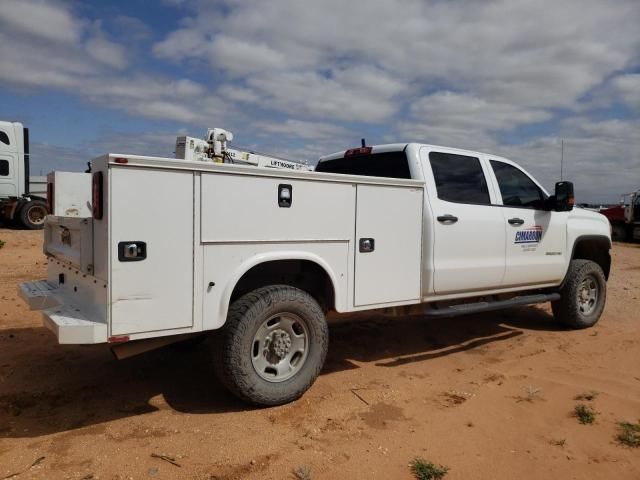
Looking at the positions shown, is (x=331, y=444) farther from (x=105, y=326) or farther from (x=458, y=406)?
(x=105, y=326)

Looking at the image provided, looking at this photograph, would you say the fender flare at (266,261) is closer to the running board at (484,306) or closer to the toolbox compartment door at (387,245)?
the toolbox compartment door at (387,245)

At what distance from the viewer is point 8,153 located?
17.8m

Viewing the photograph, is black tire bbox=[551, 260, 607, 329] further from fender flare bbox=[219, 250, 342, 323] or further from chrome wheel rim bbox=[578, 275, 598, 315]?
fender flare bbox=[219, 250, 342, 323]

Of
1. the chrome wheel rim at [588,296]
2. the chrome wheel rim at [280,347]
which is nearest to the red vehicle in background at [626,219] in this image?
the chrome wheel rim at [588,296]

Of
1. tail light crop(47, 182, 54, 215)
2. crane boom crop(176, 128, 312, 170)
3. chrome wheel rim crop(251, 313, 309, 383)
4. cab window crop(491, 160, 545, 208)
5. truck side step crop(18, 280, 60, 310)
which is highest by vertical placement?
crane boom crop(176, 128, 312, 170)

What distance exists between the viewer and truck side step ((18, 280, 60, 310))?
13.4ft

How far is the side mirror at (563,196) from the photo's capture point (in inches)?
241

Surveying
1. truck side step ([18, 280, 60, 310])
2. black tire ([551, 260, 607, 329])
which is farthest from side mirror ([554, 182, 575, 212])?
truck side step ([18, 280, 60, 310])

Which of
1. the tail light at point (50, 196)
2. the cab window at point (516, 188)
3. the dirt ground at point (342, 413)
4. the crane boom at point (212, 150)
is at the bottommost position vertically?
the dirt ground at point (342, 413)

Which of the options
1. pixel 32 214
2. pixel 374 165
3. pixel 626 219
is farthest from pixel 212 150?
pixel 626 219

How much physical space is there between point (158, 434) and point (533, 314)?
6.12 meters

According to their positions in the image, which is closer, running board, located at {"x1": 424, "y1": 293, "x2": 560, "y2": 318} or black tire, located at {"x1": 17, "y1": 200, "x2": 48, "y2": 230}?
running board, located at {"x1": 424, "y1": 293, "x2": 560, "y2": 318}

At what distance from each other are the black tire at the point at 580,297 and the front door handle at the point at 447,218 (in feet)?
8.20

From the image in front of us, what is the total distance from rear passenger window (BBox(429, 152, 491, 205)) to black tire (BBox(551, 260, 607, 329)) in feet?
6.62
